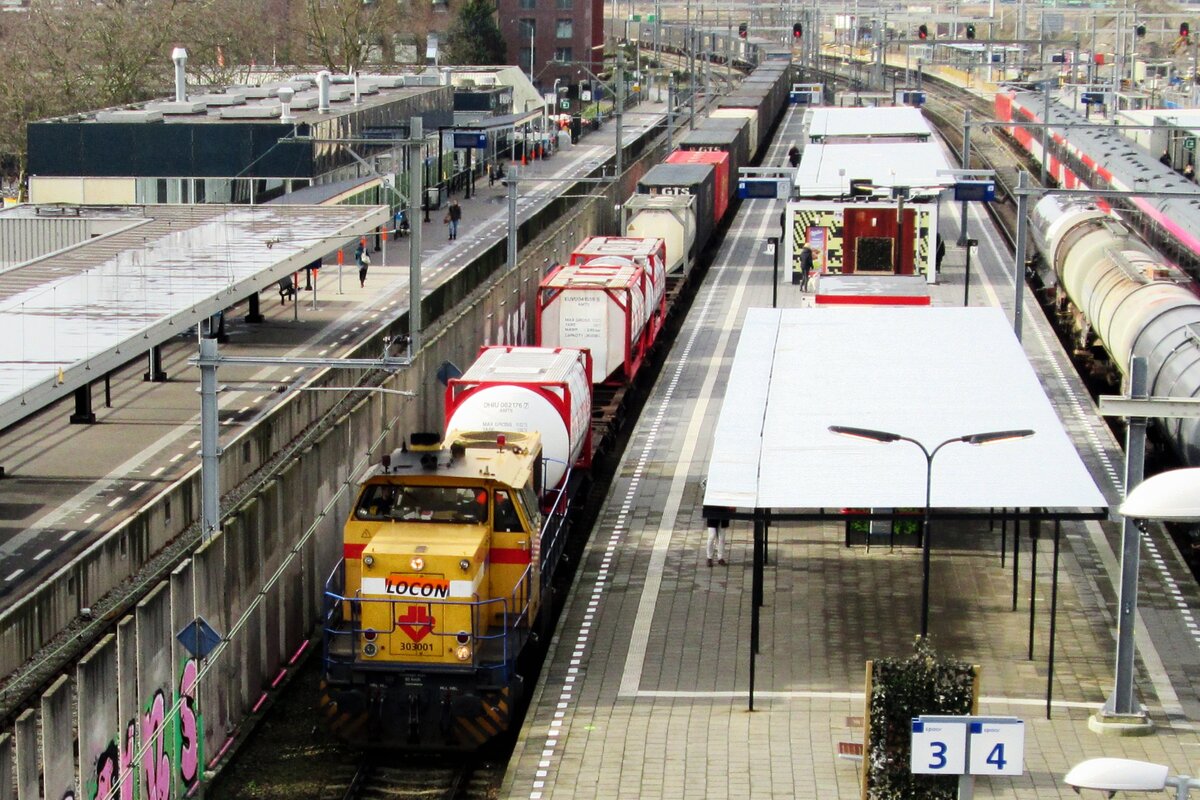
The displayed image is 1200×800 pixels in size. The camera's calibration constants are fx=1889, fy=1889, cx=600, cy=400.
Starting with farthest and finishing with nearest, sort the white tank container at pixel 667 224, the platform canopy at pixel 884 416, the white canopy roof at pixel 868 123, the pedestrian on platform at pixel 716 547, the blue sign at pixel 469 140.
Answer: the blue sign at pixel 469 140, the white canopy roof at pixel 868 123, the white tank container at pixel 667 224, the pedestrian on platform at pixel 716 547, the platform canopy at pixel 884 416

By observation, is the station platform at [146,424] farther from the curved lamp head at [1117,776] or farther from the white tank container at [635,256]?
the curved lamp head at [1117,776]

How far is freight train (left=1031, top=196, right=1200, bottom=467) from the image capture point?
112 feet

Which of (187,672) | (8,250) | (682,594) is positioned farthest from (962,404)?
(8,250)

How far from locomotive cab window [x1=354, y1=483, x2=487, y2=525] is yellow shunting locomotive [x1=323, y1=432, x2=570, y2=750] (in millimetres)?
12

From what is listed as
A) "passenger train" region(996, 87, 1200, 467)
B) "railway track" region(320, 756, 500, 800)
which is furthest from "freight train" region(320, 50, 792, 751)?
"passenger train" region(996, 87, 1200, 467)

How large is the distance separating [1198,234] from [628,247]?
1431 cm

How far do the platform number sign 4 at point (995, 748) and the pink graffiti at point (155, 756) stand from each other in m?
8.56

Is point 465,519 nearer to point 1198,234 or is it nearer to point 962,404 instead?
point 962,404

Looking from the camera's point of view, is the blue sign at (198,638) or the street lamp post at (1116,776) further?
the blue sign at (198,638)

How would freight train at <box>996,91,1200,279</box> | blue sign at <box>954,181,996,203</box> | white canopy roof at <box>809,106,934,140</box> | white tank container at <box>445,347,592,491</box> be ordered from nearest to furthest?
white tank container at <box>445,347,592,491</box>
freight train at <box>996,91,1200,279</box>
blue sign at <box>954,181,996,203</box>
white canopy roof at <box>809,106,934,140</box>

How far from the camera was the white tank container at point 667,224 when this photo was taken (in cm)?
5888

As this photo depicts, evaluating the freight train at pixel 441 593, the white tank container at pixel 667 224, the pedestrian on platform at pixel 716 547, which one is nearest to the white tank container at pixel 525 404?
the freight train at pixel 441 593

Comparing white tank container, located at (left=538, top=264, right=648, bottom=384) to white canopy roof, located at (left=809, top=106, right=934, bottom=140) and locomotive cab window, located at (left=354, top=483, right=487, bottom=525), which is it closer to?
locomotive cab window, located at (left=354, top=483, right=487, bottom=525)

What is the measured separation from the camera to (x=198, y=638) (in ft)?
69.8
